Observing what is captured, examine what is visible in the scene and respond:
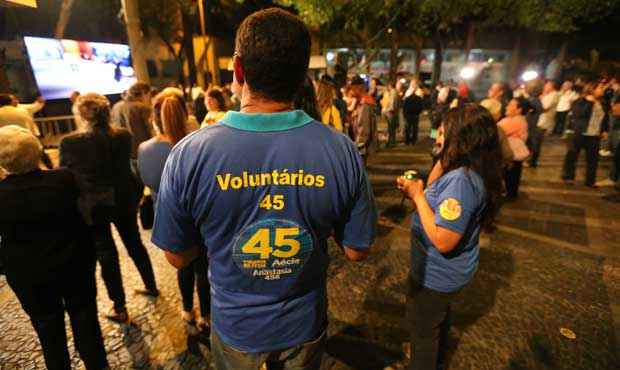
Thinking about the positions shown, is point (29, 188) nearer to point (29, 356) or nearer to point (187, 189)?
point (187, 189)

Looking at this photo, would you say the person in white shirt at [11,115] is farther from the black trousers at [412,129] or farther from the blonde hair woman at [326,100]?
the black trousers at [412,129]

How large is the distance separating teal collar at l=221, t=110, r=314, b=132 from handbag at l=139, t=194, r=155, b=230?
254 cm

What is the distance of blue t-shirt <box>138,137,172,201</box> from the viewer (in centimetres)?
270

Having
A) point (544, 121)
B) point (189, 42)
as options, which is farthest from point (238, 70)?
point (189, 42)

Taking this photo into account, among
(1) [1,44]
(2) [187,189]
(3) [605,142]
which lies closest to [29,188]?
(2) [187,189]

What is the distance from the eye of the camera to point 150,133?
197 inches

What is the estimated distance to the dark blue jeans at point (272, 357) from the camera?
1350mm

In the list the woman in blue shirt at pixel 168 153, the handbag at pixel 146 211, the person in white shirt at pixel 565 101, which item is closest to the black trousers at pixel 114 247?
the handbag at pixel 146 211

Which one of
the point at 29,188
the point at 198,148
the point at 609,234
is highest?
the point at 198,148

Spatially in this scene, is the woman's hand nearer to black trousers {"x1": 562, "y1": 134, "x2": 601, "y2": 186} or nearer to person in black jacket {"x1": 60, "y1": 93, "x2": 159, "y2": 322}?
person in black jacket {"x1": 60, "y1": 93, "x2": 159, "y2": 322}

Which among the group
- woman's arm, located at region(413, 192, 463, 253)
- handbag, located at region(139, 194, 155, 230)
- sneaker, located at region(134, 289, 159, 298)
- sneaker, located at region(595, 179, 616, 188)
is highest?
woman's arm, located at region(413, 192, 463, 253)

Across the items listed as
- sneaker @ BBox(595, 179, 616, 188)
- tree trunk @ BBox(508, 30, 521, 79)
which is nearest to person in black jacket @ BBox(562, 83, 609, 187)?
sneaker @ BBox(595, 179, 616, 188)

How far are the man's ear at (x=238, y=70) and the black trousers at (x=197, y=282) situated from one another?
6.29 feet

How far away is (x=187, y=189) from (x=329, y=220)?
492 millimetres
